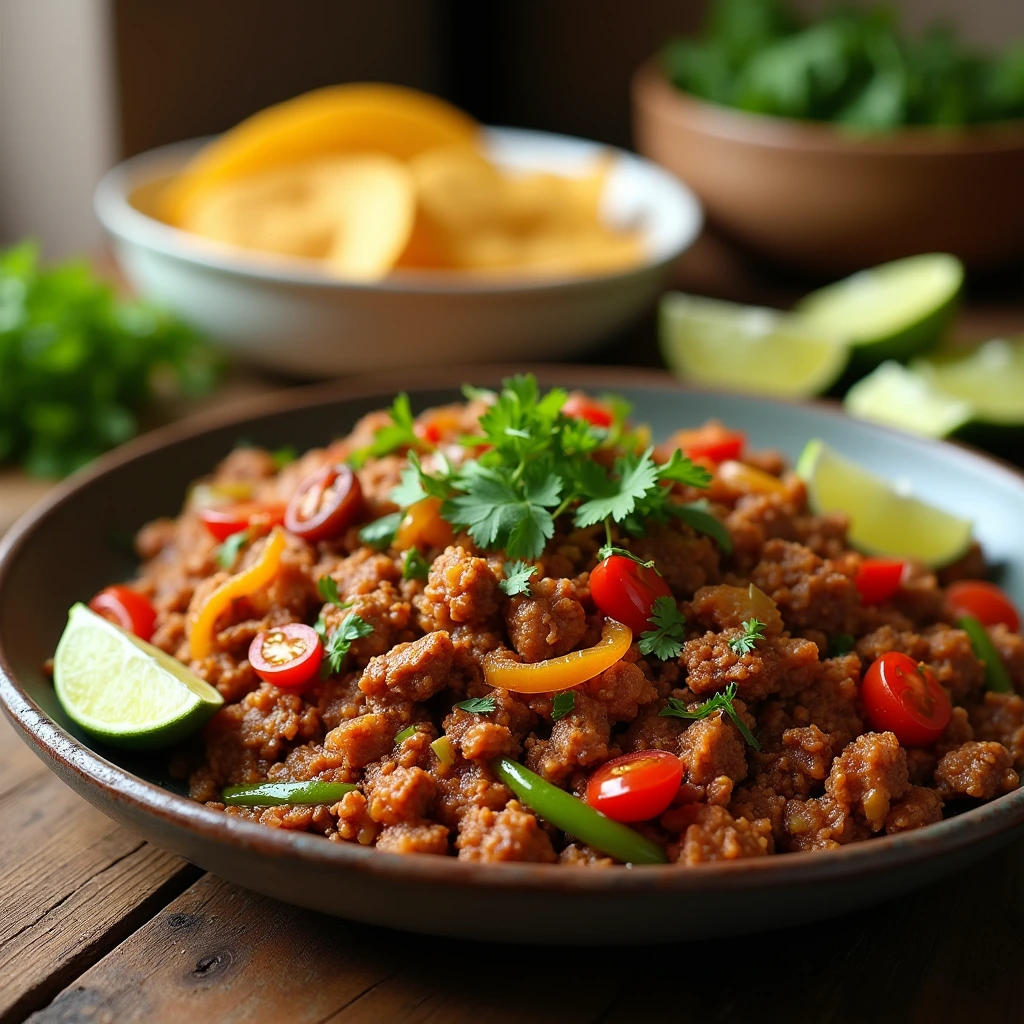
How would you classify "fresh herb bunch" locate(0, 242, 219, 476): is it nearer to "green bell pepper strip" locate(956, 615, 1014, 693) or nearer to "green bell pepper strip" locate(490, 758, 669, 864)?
"green bell pepper strip" locate(490, 758, 669, 864)

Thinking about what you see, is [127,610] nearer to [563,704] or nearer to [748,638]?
[563,704]

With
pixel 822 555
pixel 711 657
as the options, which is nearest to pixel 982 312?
pixel 822 555

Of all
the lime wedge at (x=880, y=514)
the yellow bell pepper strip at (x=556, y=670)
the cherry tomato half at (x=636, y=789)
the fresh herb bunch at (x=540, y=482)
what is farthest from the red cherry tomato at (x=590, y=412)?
the cherry tomato half at (x=636, y=789)

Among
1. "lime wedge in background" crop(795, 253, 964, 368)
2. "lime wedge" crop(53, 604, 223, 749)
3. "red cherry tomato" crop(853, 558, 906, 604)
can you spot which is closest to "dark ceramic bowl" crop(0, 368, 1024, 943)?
"lime wedge" crop(53, 604, 223, 749)

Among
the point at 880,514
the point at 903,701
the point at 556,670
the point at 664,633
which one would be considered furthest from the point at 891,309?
the point at 556,670

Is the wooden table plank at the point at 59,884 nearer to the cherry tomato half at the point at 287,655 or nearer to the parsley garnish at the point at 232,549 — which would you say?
the cherry tomato half at the point at 287,655

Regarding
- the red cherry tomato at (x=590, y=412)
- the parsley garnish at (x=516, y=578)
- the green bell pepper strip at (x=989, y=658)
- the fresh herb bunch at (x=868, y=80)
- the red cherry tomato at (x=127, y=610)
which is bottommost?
the red cherry tomato at (x=127, y=610)
